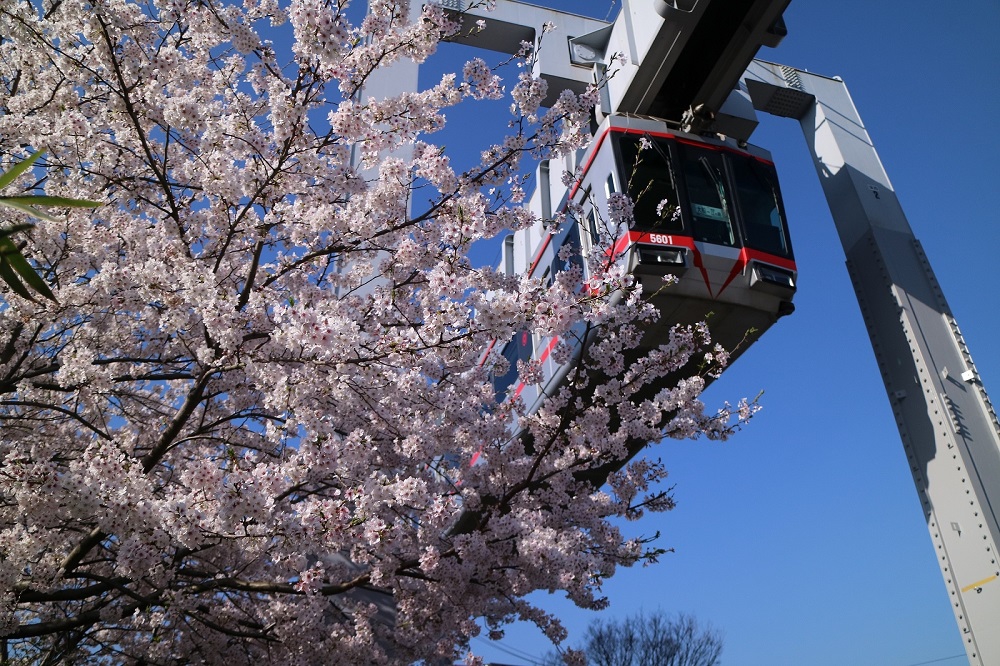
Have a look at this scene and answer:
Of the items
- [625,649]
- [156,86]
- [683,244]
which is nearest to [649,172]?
[683,244]

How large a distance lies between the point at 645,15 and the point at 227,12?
5.57m

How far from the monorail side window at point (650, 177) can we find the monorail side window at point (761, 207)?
2.89ft

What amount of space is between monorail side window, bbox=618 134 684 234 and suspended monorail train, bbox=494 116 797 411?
1 cm

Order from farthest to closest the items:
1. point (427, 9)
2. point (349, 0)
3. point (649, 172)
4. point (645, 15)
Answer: point (645, 15) < point (649, 172) < point (427, 9) < point (349, 0)

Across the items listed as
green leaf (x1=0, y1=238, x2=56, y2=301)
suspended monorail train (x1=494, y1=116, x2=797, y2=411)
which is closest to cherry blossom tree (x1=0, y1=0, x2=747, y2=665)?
green leaf (x1=0, y1=238, x2=56, y2=301)

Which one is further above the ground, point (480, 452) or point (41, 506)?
point (480, 452)

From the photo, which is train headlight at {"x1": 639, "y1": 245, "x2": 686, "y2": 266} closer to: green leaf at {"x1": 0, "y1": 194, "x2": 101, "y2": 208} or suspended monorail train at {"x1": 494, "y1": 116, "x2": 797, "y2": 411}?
suspended monorail train at {"x1": 494, "y1": 116, "x2": 797, "y2": 411}

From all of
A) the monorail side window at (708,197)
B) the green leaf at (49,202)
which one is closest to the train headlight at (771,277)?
the monorail side window at (708,197)

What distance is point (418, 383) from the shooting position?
4.57 meters

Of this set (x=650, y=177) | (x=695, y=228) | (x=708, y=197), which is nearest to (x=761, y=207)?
(x=708, y=197)

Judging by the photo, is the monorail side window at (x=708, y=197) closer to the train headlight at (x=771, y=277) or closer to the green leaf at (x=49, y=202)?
the train headlight at (x=771, y=277)

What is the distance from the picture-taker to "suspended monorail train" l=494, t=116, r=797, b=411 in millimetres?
7082

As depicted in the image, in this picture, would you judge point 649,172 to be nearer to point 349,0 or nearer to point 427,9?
point 427,9

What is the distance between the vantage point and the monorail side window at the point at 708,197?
7.43 m
